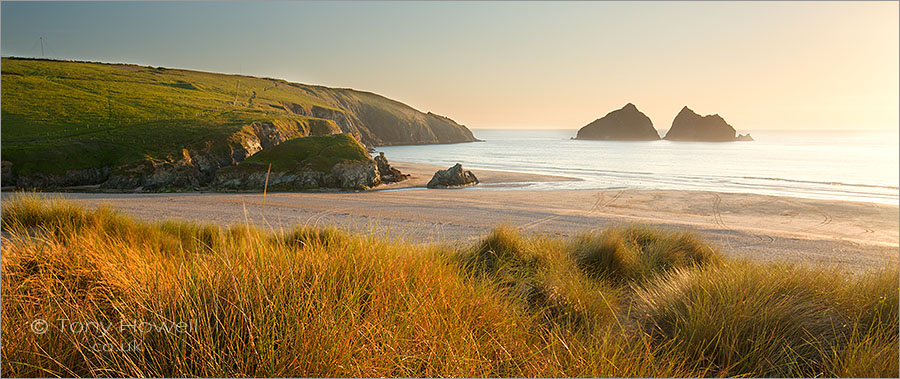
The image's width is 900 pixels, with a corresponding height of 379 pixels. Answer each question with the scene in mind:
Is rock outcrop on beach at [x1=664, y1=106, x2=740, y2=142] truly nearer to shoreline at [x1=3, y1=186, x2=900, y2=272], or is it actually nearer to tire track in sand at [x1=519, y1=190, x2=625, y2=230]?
shoreline at [x1=3, y1=186, x2=900, y2=272]

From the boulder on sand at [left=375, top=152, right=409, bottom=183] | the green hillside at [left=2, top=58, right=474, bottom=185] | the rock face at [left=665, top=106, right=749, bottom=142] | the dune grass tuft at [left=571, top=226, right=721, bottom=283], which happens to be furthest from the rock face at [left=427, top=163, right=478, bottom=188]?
the rock face at [left=665, top=106, right=749, bottom=142]

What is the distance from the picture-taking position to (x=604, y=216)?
57.1ft

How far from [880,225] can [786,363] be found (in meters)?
19.6

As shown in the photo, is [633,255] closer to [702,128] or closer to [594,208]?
[594,208]

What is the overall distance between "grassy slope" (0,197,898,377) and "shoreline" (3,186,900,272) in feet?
15.1

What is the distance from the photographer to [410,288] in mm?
3756

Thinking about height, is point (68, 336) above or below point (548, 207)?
above

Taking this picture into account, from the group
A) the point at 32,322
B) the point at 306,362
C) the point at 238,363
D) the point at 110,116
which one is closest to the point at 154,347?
the point at 238,363

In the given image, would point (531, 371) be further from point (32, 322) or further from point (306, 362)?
point (32, 322)

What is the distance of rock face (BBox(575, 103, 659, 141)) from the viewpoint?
6043 inches

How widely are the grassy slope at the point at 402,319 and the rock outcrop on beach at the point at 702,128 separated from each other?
148322 millimetres

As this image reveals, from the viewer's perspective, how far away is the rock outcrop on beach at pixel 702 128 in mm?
130500

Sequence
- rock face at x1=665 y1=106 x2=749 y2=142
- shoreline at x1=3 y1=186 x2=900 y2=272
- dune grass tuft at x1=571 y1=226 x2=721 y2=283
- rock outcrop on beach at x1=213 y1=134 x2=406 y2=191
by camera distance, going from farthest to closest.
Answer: rock face at x1=665 y1=106 x2=749 y2=142 → rock outcrop on beach at x1=213 y1=134 x2=406 y2=191 → shoreline at x1=3 y1=186 x2=900 y2=272 → dune grass tuft at x1=571 y1=226 x2=721 y2=283

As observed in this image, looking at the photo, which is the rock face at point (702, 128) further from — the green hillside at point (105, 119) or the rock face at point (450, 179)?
the rock face at point (450, 179)
